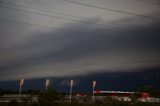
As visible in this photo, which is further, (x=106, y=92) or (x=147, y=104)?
(x=106, y=92)

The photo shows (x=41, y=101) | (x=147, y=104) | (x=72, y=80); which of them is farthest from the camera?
(x=72, y=80)

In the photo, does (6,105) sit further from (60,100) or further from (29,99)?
(60,100)

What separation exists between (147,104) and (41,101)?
36.6 feet

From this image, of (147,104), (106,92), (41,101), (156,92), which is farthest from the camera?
(156,92)

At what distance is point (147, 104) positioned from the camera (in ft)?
99.8

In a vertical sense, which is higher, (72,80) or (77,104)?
(72,80)

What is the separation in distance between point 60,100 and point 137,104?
Answer: 8502 mm

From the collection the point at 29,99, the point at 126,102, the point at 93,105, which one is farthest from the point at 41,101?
the point at 126,102

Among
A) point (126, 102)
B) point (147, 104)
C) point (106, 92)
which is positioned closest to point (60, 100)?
point (126, 102)

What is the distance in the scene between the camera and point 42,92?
29.7m

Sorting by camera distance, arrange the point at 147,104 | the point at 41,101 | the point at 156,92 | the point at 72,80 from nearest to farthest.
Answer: the point at 41,101 → the point at 147,104 → the point at 72,80 → the point at 156,92

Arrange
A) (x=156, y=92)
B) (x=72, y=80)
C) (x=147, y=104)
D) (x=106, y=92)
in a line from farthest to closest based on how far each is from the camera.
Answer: (x=156, y=92)
(x=106, y=92)
(x=72, y=80)
(x=147, y=104)

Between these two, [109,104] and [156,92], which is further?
[156,92]

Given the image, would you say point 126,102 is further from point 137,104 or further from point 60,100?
point 60,100
